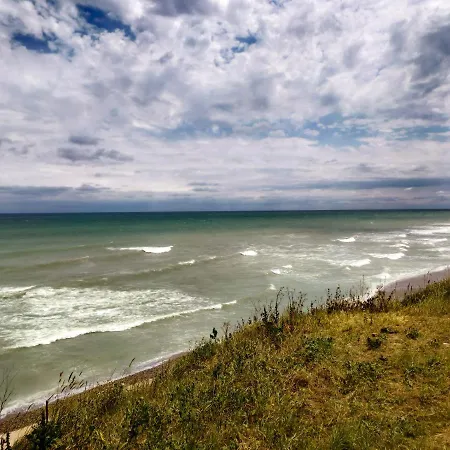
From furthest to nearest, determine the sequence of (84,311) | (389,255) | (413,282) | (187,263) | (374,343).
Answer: (389,255) < (187,263) < (413,282) < (84,311) < (374,343)

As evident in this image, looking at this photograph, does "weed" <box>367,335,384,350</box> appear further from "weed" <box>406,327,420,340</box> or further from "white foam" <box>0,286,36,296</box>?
"white foam" <box>0,286,36,296</box>

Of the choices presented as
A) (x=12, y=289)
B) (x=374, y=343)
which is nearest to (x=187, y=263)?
(x=12, y=289)

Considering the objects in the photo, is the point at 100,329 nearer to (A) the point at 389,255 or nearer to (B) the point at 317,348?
(B) the point at 317,348

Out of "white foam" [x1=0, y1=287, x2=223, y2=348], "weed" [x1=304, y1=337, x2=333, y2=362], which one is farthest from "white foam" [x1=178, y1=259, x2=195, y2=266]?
"weed" [x1=304, y1=337, x2=333, y2=362]

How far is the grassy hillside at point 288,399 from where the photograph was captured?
467cm

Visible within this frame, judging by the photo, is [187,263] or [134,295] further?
[187,263]

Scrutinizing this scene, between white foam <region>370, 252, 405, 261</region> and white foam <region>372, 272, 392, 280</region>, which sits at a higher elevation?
white foam <region>372, 272, 392, 280</region>

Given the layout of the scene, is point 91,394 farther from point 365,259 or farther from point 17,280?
point 365,259

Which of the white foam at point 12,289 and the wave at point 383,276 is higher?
the wave at point 383,276

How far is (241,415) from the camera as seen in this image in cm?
515

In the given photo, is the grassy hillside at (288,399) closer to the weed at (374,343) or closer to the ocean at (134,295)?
the weed at (374,343)

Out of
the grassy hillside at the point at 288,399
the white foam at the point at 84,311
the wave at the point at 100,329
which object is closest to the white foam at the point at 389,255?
the white foam at the point at 84,311

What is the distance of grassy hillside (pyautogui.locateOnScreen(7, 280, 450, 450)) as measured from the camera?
467cm

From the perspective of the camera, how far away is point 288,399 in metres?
5.51
